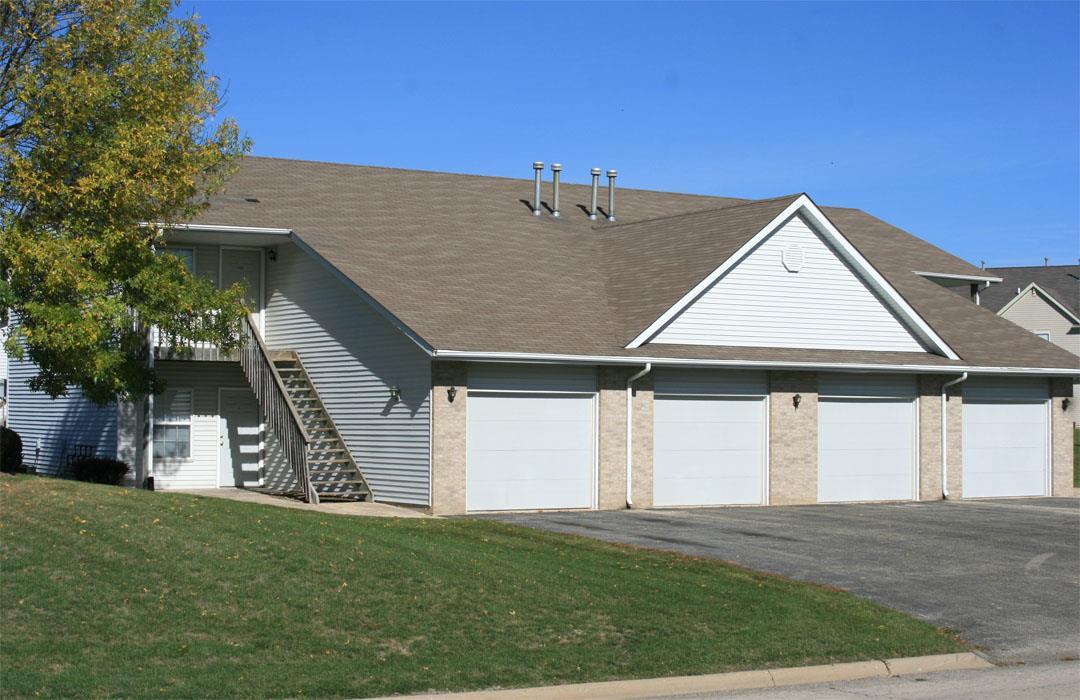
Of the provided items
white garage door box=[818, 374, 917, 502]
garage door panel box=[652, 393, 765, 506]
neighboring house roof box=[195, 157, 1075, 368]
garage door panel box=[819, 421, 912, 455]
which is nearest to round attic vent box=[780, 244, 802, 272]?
neighboring house roof box=[195, 157, 1075, 368]

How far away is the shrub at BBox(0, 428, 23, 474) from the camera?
26.3 meters

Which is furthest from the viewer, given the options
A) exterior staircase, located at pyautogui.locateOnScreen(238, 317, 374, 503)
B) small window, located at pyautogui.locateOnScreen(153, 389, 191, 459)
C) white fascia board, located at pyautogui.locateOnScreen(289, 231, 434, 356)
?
small window, located at pyautogui.locateOnScreen(153, 389, 191, 459)

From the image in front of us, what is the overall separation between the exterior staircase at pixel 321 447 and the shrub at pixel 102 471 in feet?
12.7

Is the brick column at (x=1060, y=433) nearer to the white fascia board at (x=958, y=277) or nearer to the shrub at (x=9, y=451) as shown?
the white fascia board at (x=958, y=277)

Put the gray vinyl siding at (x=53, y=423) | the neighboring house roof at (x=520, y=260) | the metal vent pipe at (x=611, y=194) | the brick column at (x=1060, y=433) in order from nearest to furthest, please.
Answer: the neighboring house roof at (x=520, y=260) < the gray vinyl siding at (x=53, y=423) < the brick column at (x=1060, y=433) < the metal vent pipe at (x=611, y=194)

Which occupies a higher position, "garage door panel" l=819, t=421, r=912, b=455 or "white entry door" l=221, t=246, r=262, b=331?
"white entry door" l=221, t=246, r=262, b=331

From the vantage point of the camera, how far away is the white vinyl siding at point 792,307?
2633 centimetres

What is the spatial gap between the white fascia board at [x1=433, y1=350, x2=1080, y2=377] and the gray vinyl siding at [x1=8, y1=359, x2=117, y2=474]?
9884 mm

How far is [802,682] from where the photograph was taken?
11.5 m

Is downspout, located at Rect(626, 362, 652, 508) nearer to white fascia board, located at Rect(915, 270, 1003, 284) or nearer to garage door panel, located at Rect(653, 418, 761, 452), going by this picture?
garage door panel, located at Rect(653, 418, 761, 452)

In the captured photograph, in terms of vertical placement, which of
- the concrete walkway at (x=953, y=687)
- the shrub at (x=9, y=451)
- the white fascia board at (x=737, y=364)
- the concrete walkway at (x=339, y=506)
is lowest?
the concrete walkway at (x=953, y=687)

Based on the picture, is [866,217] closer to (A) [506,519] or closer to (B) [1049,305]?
(A) [506,519]

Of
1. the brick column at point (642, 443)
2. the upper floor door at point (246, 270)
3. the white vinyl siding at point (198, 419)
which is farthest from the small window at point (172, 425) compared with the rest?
the brick column at point (642, 443)

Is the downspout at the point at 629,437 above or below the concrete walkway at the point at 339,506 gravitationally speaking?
above
